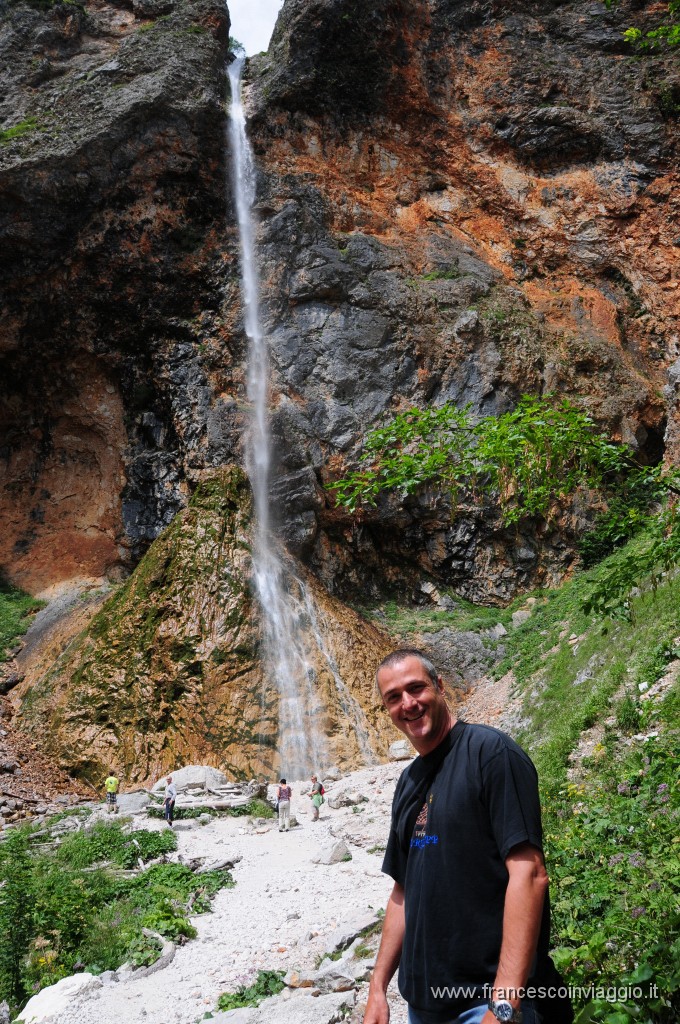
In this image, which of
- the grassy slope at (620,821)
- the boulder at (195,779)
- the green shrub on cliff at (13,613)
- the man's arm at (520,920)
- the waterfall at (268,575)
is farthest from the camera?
the green shrub on cliff at (13,613)

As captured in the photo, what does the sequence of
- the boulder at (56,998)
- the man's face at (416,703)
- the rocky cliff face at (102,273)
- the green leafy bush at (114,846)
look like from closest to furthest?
the man's face at (416,703), the boulder at (56,998), the green leafy bush at (114,846), the rocky cliff face at (102,273)

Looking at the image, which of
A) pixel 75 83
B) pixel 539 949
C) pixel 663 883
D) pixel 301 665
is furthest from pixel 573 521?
pixel 75 83

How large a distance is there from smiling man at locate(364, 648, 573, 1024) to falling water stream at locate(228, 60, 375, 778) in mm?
13743

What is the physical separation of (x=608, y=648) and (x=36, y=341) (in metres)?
19.9

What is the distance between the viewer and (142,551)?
852 inches

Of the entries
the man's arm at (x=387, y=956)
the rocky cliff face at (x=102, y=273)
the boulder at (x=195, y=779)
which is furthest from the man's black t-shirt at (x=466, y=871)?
the rocky cliff face at (x=102, y=273)

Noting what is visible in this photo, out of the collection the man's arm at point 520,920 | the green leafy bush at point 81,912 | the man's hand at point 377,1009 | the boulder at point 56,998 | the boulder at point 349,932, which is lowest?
the green leafy bush at point 81,912

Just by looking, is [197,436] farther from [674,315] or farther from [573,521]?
[674,315]

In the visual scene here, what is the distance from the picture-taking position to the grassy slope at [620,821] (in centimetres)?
294

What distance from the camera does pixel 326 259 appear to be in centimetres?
2230

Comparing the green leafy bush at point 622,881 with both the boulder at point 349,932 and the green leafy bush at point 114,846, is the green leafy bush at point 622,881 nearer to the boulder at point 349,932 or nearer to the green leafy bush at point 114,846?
the boulder at point 349,932

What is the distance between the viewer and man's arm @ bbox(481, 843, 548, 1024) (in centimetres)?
175

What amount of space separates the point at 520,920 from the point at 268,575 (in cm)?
1677

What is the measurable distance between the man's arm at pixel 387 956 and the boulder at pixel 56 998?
13.4ft
